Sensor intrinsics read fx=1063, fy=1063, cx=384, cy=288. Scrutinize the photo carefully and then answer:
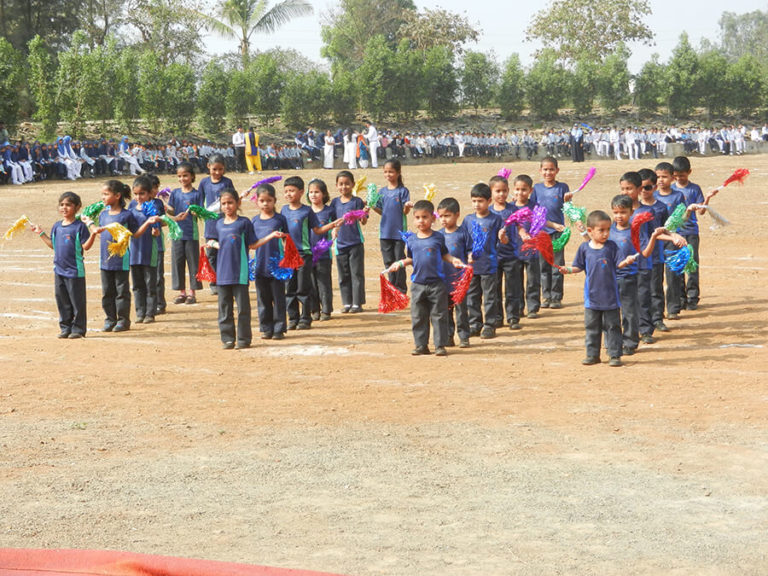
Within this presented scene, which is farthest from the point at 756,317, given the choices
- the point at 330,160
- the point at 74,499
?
the point at 330,160

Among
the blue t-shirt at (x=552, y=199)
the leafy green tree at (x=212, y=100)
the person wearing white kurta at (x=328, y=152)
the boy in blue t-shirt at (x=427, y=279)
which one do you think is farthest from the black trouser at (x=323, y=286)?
the leafy green tree at (x=212, y=100)

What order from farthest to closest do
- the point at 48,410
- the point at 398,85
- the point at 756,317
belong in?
the point at 398,85, the point at 756,317, the point at 48,410

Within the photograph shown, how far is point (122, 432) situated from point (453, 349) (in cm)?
440

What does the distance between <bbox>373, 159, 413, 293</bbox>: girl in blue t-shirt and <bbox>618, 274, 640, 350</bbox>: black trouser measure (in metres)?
3.47

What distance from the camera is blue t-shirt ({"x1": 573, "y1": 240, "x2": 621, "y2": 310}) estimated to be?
10.4 metres

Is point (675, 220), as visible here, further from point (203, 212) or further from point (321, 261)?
point (203, 212)

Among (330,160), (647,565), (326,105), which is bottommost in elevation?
(647,565)

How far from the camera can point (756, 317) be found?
12812 mm

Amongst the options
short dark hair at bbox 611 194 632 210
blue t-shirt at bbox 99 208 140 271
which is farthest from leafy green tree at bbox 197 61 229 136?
short dark hair at bbox 611 194 632 210

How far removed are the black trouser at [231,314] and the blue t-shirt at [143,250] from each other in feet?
7.08

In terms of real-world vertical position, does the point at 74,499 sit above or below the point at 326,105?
below

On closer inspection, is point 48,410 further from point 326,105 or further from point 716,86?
point 716,86

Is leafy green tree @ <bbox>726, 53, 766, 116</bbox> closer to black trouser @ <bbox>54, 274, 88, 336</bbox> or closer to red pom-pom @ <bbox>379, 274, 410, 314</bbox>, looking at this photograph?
red pom-pom @ <bbox>379, 274, 410, 314</bbox>

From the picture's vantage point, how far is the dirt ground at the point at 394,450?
569cm
